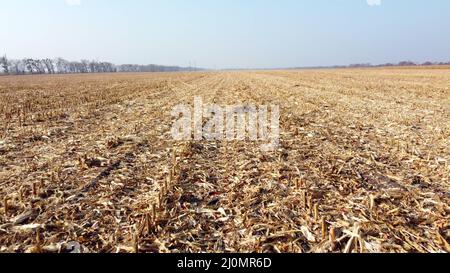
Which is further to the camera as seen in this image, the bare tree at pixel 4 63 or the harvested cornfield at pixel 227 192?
Result: the bare tree at pixel 4 63

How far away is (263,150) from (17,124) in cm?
920

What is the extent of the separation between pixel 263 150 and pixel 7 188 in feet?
17.2

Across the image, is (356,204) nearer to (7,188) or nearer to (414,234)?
(414,234)

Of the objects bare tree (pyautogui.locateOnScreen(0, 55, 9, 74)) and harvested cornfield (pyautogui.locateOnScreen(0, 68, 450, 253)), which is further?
bare tree (pyautogui.locateOnScreen(0, 55, 9, 74))

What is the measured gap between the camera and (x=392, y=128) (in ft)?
30.6

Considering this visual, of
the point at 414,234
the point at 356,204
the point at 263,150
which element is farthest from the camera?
the point at 263,150

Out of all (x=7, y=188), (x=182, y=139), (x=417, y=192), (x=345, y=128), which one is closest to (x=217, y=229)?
(x=417, y=192)

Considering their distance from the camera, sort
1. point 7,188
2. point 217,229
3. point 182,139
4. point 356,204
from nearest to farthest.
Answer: point 217,229 → point 356,204 → point 7,188 → point 182,139

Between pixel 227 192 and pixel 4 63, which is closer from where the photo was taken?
pixel 227 192

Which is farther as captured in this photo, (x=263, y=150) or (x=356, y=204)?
(x=263, y=150)

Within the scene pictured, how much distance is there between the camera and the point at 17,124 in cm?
1086
